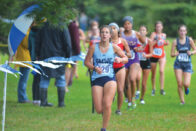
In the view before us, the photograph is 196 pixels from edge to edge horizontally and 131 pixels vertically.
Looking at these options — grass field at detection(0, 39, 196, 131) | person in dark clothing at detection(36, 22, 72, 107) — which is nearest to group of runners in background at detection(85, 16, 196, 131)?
grass field at detection(0, 39, 196, 131)

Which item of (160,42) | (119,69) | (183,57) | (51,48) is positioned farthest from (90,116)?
(160,42)

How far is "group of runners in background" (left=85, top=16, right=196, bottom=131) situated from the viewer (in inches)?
337

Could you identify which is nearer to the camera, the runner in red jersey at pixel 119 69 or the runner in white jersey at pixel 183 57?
the runner in red jersey at pixel 119 69

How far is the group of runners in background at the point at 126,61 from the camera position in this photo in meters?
8.55

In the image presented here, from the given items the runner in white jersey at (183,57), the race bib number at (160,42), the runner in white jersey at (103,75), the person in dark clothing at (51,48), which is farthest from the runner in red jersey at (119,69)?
the race bib number at (160,42)

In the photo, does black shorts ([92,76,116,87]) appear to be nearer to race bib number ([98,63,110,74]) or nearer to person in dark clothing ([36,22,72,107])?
race bib number ([98,63,110,74])

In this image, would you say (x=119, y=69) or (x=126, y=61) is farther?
(x=119, y=69)

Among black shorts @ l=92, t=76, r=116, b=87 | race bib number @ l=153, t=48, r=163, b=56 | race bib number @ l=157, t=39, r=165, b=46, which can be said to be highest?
race bib number @ l=157, t=39, r=165, b=46

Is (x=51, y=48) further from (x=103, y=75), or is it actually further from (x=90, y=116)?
(x=103, y=75)

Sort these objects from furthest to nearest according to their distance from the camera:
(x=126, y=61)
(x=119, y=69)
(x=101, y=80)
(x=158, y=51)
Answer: (x=158, y=51) → (x=119, y=69) → (x=126, y=61) → (x=101, y=80)

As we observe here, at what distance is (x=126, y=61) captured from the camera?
9125mm

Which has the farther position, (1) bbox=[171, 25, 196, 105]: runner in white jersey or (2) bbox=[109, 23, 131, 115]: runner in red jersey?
(1) bbox=[171, 25, 196, 105]: runner in white jersey

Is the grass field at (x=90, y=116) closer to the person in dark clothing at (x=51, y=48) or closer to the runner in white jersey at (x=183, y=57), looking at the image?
the person in dark clothing at (x=51, y=48)

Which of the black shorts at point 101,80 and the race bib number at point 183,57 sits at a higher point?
the race bib number at point 183,57
